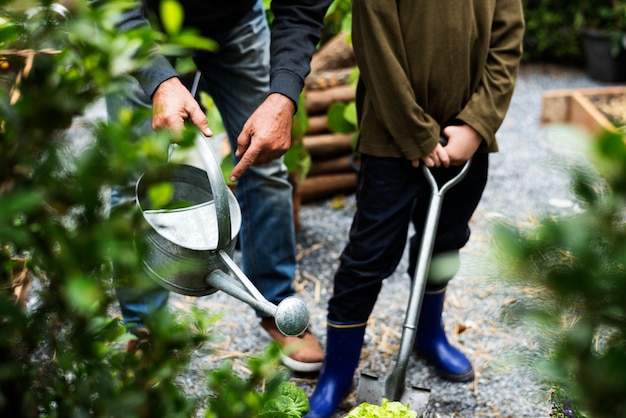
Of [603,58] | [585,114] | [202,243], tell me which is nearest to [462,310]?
[202,243]

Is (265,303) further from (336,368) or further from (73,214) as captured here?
(336,368)

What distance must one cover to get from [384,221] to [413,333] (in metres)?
0.28

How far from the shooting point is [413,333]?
166cm

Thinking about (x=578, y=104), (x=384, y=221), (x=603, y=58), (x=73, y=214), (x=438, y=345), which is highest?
(x=73, y=214)

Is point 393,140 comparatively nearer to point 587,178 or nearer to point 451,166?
point 451,166

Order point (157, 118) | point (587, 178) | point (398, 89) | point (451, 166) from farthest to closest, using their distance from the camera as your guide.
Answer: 1. point (451, 166)
2. point (398, 89)
3. point (157, 118)
4. point (587, 178)

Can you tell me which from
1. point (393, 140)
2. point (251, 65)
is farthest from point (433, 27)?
point (251, 65)

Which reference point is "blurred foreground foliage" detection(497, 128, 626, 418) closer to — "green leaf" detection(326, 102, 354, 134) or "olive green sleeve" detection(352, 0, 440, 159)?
"olive green sleeve" detection(352, 0, 440, 159)

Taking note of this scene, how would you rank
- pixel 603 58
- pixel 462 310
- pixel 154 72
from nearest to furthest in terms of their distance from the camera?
pixel 154 72
pixel 462 310
pixel 603 58

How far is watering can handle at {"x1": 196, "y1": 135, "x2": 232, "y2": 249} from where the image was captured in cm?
136

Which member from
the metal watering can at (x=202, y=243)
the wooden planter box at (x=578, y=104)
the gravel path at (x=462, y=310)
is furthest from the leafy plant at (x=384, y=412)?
the wooden planter box at (x=578, y=104)

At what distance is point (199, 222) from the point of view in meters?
1.51

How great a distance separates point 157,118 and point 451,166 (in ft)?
2.41

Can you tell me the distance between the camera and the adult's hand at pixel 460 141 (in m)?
1.69
